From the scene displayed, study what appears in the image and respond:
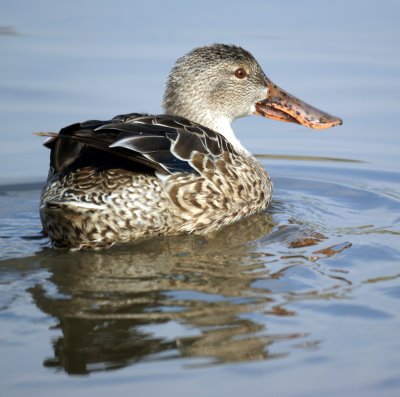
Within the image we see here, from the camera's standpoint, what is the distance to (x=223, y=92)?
926cm

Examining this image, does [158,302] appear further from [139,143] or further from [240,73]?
[240,73]

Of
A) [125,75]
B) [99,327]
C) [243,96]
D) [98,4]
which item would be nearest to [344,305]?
[99,327]

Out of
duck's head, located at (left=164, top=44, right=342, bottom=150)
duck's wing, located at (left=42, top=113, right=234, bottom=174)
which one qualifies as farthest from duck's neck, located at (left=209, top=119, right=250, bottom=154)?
duck's wing, located at (left=42, top=113, right=234, bottom=174)

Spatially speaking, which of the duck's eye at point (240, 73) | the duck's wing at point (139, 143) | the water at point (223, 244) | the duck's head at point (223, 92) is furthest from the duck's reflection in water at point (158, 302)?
the duck's eye at point (240, 73)

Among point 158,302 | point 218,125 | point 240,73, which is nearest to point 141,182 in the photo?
point 158,302

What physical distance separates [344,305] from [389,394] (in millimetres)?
1116

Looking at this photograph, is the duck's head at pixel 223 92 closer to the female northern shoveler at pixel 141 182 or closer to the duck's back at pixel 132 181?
the female northern shoveler at pixel 141 182

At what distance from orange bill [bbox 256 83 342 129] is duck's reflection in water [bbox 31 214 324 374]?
1877mm

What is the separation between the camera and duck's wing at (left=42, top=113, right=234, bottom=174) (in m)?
7.14

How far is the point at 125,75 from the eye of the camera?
11594 mm

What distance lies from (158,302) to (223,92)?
332cm

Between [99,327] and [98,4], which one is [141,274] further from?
[98,4]

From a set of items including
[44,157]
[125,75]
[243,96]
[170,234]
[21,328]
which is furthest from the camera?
[125,75]

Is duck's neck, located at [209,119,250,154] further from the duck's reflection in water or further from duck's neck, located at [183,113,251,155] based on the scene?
the duck's reflection in water
